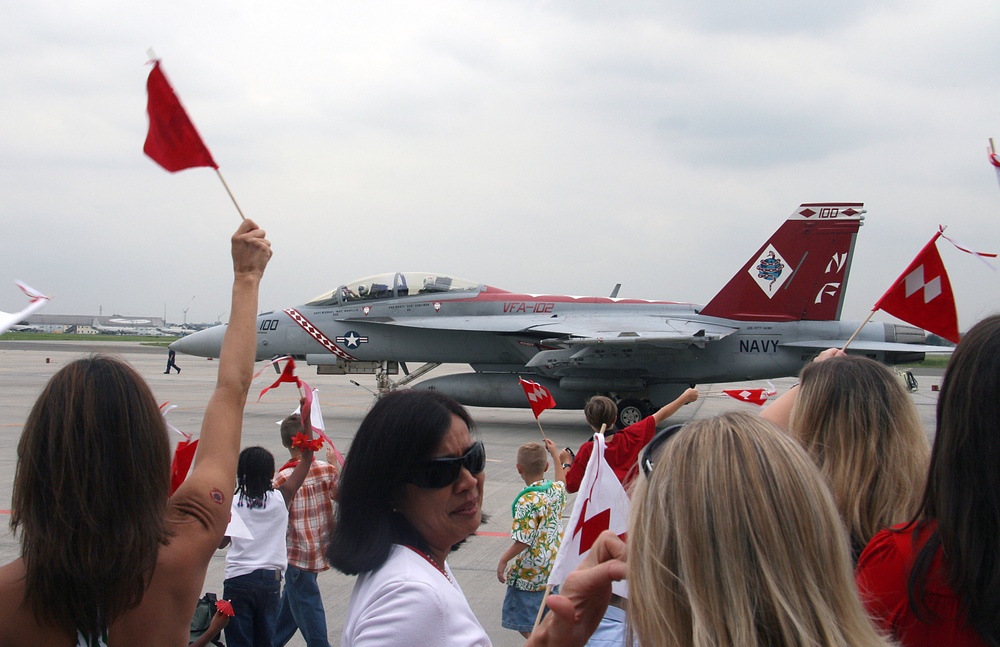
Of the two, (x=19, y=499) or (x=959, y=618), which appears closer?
(x=959, y=618)

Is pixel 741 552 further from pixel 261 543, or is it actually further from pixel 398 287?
pixel 398 287

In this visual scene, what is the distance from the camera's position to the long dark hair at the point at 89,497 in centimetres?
185

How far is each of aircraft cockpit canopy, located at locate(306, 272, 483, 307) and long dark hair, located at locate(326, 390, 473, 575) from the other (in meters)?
15.0

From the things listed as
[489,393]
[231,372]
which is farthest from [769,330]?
[231,372]

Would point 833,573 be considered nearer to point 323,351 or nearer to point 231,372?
point 231,372

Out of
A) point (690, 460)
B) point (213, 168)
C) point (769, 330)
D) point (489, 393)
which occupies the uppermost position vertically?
point (213, 168)

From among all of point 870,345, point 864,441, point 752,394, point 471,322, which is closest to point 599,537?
point 864,441

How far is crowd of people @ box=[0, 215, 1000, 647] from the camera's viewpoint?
4.96 ft

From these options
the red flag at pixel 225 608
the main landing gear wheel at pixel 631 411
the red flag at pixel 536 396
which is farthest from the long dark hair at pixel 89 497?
the main landing gear wheel at pixel 631 411

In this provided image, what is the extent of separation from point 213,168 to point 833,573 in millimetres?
2596

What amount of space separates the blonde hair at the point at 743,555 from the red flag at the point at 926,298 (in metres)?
3.53

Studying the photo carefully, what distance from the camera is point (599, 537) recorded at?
1763mm

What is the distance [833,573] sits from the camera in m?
1.52

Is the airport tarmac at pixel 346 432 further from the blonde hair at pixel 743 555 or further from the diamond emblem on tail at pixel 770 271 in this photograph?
the diamond emblem on tail at pixel 770 271
